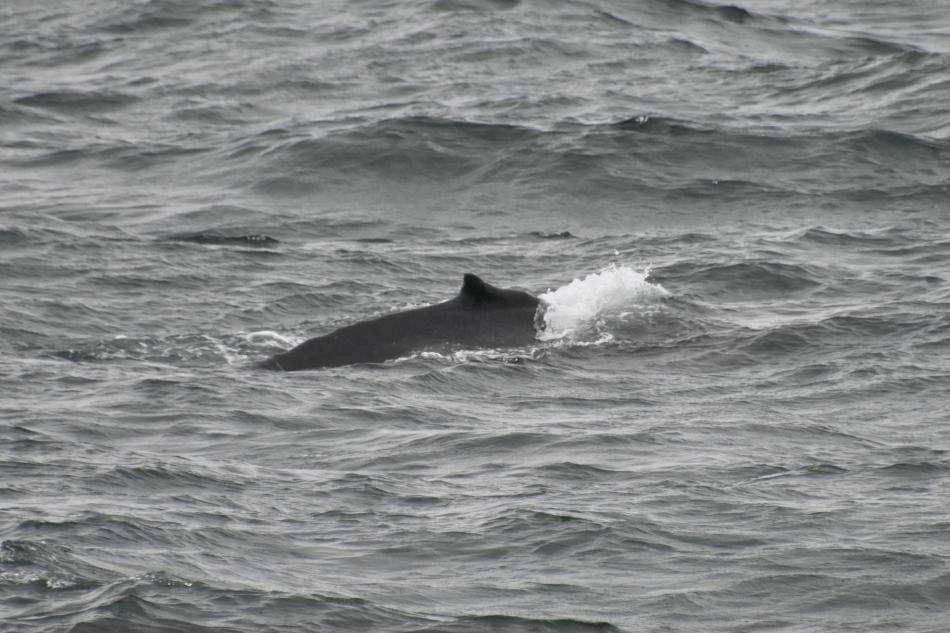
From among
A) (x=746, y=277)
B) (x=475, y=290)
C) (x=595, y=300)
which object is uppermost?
(x=475, y=290)

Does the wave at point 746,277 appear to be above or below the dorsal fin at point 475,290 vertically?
below

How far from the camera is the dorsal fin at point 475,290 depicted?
1650 cm

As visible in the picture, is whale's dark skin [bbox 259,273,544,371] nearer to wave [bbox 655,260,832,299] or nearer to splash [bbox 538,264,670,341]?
splash [bbox 538,264,670,341]

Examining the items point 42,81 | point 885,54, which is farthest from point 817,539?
point 42,81

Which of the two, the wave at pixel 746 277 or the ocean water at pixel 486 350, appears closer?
the ocean water at pixel 486 350

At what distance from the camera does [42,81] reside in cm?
3269

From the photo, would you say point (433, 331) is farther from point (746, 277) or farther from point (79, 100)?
point (79, 100)

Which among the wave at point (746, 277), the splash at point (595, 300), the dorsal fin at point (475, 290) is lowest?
the wave at point (746, 277)

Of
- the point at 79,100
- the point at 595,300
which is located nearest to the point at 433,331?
the point at 595,300

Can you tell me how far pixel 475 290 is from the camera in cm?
1669

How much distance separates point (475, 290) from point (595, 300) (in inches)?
68.0

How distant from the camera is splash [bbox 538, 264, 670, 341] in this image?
17156 mm

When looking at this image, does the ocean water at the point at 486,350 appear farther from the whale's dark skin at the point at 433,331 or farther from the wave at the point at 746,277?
the whale's dark skin at the point at 433,331

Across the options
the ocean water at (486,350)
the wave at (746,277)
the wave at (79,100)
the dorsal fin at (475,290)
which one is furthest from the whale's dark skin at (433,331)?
the wave at (79,100)
